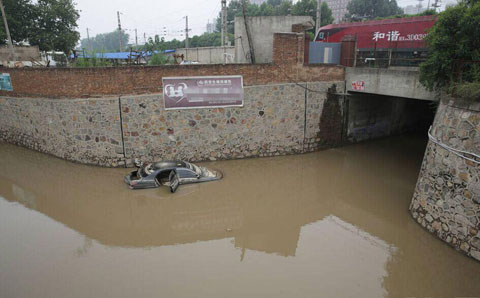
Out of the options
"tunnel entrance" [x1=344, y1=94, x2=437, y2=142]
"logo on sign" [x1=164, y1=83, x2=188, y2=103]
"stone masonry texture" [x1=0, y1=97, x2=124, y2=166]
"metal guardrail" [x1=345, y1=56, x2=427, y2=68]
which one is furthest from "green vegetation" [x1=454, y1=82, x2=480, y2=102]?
"stone masonry texture" [x1=0, y1=97, x2=124, y2=166]

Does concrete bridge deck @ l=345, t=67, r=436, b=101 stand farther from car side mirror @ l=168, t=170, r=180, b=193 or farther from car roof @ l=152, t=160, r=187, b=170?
car side mirror @ l=168, t=170, r=180, b=193

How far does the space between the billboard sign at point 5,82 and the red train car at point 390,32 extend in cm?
1539

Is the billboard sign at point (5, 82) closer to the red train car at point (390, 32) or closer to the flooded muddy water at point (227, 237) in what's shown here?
the flooded muddy water at point (227, 237)

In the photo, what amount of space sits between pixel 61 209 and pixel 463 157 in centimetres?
1100

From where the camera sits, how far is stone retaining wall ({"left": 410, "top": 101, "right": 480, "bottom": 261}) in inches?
296

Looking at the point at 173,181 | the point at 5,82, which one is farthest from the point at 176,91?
the point at 5,82

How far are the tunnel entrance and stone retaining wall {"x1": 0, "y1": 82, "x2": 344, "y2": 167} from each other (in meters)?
0.88

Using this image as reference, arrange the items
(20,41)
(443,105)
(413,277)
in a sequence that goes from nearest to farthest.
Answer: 1. (413,277)
2. (443,105)
3. (20,41)

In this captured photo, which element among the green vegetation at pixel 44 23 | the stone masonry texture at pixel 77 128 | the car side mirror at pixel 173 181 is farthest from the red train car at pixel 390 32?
the green vegetation at pixel 44 23

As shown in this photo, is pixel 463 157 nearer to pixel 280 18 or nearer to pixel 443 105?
pixel 443 105

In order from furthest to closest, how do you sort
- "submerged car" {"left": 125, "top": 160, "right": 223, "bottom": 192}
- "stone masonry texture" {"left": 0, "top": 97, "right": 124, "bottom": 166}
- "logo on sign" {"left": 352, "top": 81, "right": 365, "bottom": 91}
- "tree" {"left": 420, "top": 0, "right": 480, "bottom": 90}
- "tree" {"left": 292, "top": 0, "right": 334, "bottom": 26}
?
"tree" {"left": 292, "top": 0, "right": 334, "bottom": 26}, "logo on sign" {"left": 352, "top": 81, "right": 365, "bottom": 91}, "stone masonry texture" {"left": 0, "top": 97, "right": 124, "bottom": 166}, "submerged car" {"left": 125, "top": 160, "right": 223, "bottom": 192}, "tree" {"left": 420, "top": 0, "right": 480, "bottom": 90}

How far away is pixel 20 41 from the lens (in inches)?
1072

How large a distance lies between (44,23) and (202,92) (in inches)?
893

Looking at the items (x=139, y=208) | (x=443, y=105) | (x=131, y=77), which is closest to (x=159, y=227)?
(x=139, y=208)
